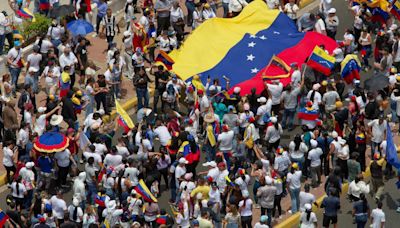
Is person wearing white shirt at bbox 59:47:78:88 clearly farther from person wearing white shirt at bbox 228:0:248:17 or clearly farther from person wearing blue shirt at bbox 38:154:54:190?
person wearing white shirt at bbox 228:0:248:17

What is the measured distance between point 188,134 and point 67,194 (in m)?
3.74

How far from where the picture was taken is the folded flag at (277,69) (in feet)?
142

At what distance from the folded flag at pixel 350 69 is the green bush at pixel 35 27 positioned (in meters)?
9.98

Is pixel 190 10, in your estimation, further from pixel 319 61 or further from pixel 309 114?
pixel 309 114

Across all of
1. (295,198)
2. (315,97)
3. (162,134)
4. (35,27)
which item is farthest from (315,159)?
(35,27)

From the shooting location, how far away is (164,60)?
44344mm

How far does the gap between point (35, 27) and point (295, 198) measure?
1274 cm

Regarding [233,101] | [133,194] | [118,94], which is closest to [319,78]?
[233,101]

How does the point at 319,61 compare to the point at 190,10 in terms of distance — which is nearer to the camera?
the point at 319,61

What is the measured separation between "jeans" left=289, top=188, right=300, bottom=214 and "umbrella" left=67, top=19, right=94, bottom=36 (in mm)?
10124

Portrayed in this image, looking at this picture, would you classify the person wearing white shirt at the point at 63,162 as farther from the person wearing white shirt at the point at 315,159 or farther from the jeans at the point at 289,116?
the jeans at the point at 289,116

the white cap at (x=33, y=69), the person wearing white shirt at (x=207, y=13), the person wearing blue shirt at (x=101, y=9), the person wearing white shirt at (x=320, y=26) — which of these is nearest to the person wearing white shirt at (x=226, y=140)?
the white cap at (x=33, y=69)

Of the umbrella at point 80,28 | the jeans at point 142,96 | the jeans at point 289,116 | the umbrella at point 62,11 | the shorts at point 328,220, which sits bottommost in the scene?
the shorts at point 328,220

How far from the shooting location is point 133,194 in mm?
36938
